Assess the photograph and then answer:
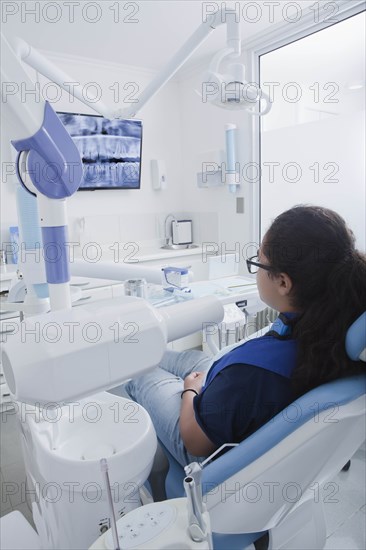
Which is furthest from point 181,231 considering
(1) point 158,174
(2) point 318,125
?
(2) point 318,125

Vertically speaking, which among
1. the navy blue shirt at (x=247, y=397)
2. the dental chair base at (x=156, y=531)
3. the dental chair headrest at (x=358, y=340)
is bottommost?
the dental chair base at (x=156, y=531)

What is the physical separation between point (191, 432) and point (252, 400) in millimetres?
176

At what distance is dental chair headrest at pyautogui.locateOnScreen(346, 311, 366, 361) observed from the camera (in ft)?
2.29

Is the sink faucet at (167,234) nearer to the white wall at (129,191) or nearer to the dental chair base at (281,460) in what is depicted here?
the white wall at (129,191)

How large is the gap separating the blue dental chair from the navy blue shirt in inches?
2.1

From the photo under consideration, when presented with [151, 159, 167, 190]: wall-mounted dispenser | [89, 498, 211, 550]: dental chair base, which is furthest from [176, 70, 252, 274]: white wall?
[89, 498, 211, 550]: dental chair base

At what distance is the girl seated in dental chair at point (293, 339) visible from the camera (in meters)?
0.82

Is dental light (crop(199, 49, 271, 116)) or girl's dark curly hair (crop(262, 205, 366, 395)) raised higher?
dental light (crop(199, 49, 271, 116))

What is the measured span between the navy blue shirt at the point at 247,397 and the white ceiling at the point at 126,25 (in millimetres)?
2116

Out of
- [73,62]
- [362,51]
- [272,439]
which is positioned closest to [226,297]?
[272,439]

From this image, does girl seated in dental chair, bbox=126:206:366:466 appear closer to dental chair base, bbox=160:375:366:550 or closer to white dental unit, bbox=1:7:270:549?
dental chair base, bbox=160:375:366:550

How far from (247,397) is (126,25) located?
247cm

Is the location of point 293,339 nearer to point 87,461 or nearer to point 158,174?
point 87,461

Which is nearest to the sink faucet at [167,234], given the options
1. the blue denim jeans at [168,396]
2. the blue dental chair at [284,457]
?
the blue denim jeans at [168,396]
